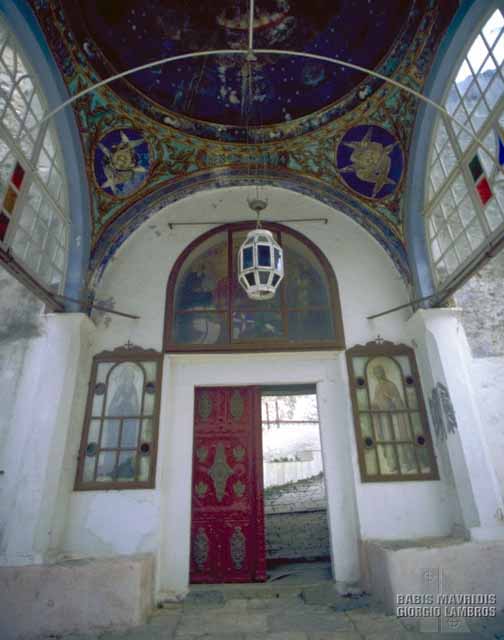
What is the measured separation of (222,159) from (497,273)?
14.1 ft

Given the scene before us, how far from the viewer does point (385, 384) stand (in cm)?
525

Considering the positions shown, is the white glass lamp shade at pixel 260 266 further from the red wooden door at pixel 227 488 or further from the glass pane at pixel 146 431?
the glass pane at pixel 146 431

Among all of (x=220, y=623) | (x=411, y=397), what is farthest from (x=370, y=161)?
(x=220, y=623)

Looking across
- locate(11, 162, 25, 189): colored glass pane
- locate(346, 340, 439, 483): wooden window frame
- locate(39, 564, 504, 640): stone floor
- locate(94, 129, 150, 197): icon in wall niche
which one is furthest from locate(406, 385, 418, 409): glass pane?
locate(11, 162, 25, 189): colored glass pane

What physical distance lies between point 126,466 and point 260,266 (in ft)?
9.51

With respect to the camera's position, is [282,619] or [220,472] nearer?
[282,619]

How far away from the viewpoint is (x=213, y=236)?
246 inches

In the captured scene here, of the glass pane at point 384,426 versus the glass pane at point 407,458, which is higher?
the glass pane at point 384,426

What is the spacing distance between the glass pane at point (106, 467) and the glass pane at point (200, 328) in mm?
1631

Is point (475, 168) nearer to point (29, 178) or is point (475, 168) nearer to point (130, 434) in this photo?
point (29, 178)

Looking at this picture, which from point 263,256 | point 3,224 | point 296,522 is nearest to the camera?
point 3,224

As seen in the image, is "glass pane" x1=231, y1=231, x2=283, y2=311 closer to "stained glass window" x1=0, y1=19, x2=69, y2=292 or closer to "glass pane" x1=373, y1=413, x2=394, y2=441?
"glass pane" x1=373, y1=413, x2=394, y2=441

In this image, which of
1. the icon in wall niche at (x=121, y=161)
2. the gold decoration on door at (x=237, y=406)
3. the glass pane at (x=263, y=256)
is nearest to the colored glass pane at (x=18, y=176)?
the icon in wall niche at (x=121, y=161)

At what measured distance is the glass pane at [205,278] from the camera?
5.85 metres
